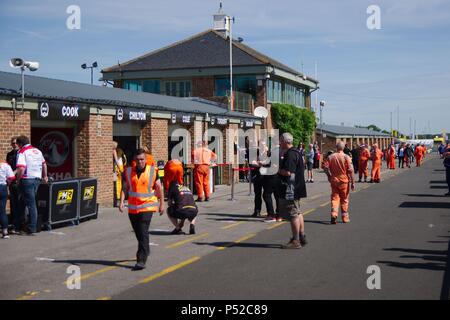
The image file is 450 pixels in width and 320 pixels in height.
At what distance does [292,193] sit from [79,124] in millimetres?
8319

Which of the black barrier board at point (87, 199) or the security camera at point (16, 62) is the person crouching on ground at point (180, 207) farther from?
the security camera at point (16, 62)

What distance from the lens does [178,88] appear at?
41.0 metres

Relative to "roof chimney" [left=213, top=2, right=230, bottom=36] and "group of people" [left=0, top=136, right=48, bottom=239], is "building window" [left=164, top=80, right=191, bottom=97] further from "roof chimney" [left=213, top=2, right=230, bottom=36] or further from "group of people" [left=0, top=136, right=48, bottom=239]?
"group of people" [left=0, top=136, right=48, bottom=239]

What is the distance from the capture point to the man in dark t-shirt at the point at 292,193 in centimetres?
1013

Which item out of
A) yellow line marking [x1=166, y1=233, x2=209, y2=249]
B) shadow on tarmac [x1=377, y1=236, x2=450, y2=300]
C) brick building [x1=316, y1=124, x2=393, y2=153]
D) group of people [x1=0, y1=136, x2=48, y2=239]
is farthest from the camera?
brick building [x1=316, y1=124, x2=393, y2=153]

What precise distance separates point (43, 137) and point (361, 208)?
8.90 metres

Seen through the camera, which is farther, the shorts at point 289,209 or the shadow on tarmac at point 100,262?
the shorts at point 289,209

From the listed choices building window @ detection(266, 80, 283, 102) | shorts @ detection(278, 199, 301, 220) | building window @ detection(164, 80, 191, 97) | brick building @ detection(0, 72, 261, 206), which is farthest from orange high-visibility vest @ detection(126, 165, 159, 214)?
building window @ detection(164, 80, 191, 97)

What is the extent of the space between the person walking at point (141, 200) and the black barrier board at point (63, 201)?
4.27 m

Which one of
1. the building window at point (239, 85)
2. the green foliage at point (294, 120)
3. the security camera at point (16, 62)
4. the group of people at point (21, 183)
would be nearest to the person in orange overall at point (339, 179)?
the group of people at point (21, 183)

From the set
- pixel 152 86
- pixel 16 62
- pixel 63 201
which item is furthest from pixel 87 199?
pixel 152 86

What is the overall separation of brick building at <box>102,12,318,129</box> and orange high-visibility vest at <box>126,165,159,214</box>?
27.6 m

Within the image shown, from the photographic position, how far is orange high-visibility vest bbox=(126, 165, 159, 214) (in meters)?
8.66
